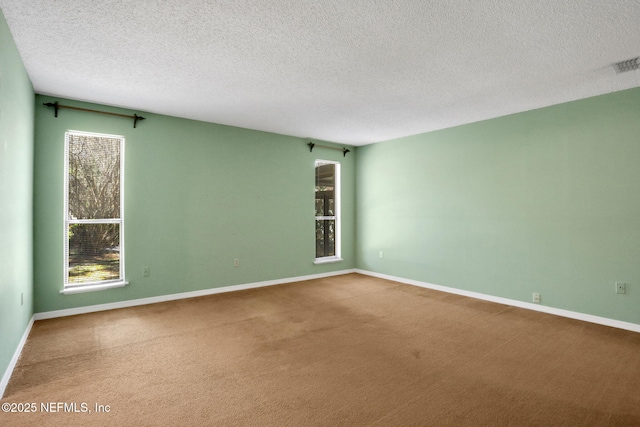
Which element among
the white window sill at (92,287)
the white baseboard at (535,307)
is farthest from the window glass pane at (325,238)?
the white window sill at (92,287)

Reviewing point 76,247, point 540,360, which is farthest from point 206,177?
point 540,360

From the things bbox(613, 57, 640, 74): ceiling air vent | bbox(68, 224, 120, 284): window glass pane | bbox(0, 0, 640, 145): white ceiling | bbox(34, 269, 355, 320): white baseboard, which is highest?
bbox(0, 0, 640, 145): white ceiling

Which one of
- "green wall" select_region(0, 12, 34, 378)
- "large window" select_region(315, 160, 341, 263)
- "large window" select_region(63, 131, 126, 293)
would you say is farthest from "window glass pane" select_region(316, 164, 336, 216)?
"green wall" select_region(0, 12, 34, 378)

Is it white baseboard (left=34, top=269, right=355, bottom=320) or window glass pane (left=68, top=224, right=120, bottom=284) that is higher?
window glass pane (left=68, top=224, right=120, bottom=284)

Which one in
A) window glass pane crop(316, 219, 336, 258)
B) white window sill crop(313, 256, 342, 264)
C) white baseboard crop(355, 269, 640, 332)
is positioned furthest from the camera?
window glass pane crop(316, 219, 336, 258)

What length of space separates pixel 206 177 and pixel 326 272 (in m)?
2.81

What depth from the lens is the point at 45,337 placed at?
122 inches

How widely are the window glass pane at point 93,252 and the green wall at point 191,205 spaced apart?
133 mm

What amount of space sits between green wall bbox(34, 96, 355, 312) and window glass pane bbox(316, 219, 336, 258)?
1.06ft

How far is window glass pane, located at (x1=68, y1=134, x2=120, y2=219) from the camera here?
12.7 feet

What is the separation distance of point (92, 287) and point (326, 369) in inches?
124

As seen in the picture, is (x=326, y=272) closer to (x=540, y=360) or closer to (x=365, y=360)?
(x=365, y=360)

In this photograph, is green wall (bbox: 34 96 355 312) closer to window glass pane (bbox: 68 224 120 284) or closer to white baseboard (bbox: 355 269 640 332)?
window glass pane (bbox: 68 224 120 284)

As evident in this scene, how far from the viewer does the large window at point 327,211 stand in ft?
20.5
